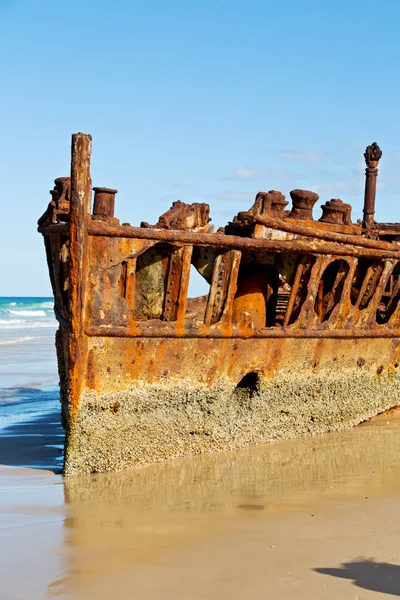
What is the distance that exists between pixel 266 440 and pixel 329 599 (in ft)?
12.5

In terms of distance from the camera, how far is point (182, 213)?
6.85 m

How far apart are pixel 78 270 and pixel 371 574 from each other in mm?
3168

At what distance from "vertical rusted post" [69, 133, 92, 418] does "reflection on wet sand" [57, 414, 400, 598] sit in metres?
0.82

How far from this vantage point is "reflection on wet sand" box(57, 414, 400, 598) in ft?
14.1

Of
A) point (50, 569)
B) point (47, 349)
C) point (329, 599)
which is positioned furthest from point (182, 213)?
point (47, 349)

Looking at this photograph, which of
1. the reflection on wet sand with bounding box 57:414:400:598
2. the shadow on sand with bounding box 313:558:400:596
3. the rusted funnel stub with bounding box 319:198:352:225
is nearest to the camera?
the shadow on sand with bounding box 313:558:400:596

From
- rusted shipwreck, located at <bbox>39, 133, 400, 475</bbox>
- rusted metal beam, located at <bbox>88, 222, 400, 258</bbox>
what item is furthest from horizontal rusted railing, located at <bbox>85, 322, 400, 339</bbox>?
rusted metal beam, located at <bbox>88, 222, 400, 258</bbox>

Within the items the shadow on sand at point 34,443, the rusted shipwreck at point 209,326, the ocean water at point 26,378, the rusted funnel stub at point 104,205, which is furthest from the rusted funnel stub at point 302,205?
the ocean water at point 26,378

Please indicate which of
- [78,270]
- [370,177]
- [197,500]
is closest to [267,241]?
[78,270]

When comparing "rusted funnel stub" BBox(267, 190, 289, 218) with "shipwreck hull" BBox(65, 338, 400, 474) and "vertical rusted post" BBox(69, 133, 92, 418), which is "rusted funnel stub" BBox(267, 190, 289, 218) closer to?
"shipwreck hull" BBox(65, 338, 400, 474)

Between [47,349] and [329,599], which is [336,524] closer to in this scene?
[329,599]

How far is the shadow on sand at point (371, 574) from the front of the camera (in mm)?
3822

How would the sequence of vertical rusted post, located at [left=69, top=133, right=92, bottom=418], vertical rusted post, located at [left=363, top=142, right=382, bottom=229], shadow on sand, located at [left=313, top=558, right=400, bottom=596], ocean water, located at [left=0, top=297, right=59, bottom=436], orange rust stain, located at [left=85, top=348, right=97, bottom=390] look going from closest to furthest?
shadow on sand, located at [left=313, top=558, right=400, bottom=596] → vertical rusted post, located at [left=69, top=133, right=92, bottom=418] → orange rust stain, located at [left=85, top=348, right=97, bottom=390] → vertical rusted post, located at [left=363, top=142, right=382, bottom=229] → ocean water, located at [left=0, top=297, right=59, bottom=436]

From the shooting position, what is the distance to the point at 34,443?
798 centimetres
